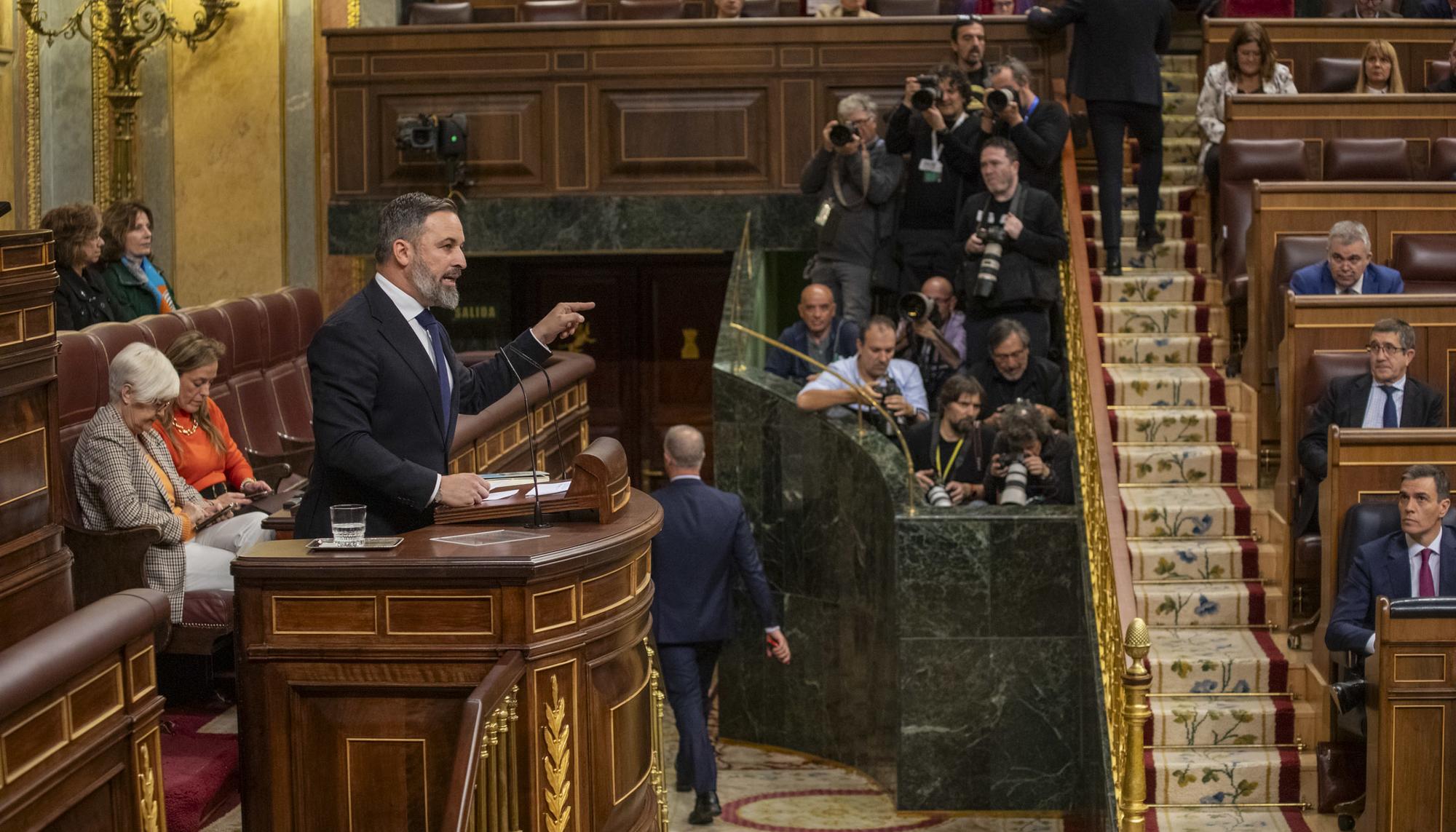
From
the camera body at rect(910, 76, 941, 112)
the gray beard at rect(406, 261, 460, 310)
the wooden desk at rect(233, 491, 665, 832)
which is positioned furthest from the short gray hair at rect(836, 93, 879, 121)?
the wooden desk at rect(233, 491, 665, 832)

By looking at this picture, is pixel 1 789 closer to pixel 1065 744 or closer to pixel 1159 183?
pixel 1065 744

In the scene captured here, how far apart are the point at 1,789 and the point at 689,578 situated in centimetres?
412

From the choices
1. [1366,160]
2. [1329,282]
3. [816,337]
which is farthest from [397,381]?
[1366,160]

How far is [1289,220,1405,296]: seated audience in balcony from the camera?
6.03 m

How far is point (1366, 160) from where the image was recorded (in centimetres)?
732

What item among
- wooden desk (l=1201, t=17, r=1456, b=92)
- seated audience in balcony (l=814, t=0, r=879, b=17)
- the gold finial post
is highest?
seated audience in balcony (l=814, t=0, r=879, b=17)

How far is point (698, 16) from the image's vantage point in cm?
997

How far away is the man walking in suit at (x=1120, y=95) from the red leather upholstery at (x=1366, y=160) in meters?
0.68

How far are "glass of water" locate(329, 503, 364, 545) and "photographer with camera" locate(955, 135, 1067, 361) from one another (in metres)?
4.18

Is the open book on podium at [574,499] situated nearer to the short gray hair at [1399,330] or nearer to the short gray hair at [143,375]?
the short gray hair at [143,375]

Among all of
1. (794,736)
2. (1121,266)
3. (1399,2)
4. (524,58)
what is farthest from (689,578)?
(1399,2)

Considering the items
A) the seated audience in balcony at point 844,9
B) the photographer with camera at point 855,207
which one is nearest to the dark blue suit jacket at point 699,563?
the photographer with camera at point 855,207

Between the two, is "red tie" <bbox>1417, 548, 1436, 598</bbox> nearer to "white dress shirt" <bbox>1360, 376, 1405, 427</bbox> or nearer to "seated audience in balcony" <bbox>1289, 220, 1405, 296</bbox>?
"white dress shirt" <bbox>1360, 376, 1405, 427</bbox>

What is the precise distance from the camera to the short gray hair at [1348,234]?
6.02 metres
